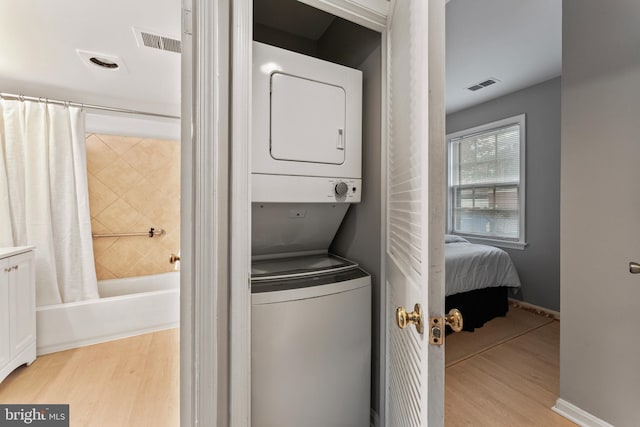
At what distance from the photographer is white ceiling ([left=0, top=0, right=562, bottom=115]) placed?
5.28ft

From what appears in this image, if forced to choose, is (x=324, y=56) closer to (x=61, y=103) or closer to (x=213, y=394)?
(x=213, y=394)

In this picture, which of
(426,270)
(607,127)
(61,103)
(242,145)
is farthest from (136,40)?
(607,127)

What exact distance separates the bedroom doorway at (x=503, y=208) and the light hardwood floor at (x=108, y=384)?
5.78 feet

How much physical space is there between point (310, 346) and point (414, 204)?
2.41 ft

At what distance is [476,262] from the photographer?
106 inches

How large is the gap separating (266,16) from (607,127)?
1.95 metres

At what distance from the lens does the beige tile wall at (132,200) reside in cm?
307

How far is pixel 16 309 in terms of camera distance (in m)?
1.92

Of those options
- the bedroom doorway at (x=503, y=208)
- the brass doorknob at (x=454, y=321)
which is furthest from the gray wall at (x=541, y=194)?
the brass doorknob at (x=454, y=321)

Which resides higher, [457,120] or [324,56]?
[457,120]

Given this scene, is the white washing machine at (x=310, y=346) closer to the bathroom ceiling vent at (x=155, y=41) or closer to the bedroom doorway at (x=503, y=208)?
the bedroom doorway at (x=503, y=208)

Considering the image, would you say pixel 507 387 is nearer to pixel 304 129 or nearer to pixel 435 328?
pixel 435 328

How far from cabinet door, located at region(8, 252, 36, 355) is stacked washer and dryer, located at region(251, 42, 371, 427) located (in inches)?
75.3

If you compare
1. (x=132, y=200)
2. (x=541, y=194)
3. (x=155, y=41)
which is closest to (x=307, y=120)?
(x=155, y=41)
